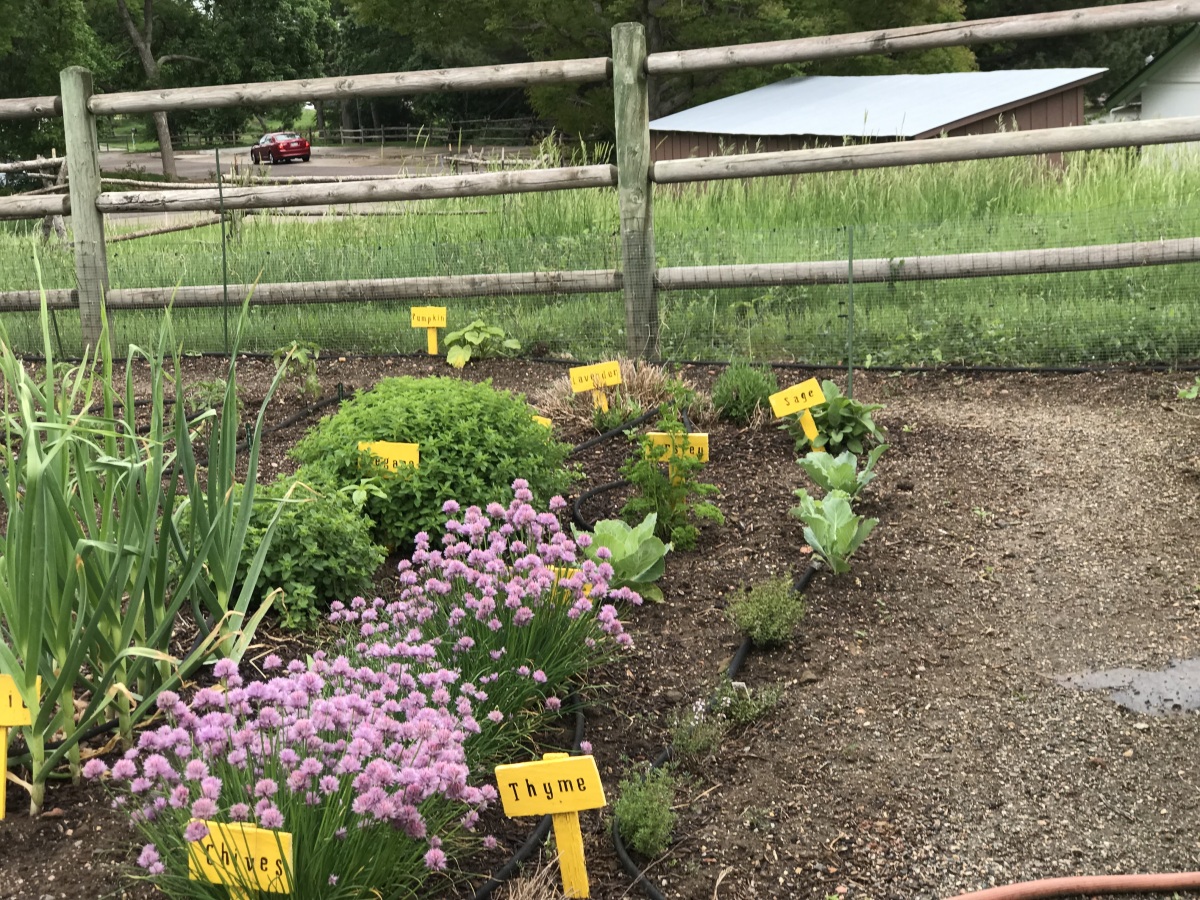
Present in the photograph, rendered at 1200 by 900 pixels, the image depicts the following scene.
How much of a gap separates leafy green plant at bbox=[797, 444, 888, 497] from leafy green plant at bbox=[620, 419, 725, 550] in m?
0.36

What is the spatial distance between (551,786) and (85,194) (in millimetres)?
5307

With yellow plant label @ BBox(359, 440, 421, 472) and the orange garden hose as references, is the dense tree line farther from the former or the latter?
the orange garden hose

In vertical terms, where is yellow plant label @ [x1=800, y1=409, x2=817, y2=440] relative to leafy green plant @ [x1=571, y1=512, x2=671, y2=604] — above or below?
above

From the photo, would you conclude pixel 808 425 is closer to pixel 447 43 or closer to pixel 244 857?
pixel 244 857

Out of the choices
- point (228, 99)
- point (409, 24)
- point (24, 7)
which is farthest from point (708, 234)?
point (24, 7)

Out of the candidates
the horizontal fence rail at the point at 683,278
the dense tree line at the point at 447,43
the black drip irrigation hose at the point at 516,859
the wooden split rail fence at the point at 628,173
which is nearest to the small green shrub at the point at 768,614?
the black drip irrigation hose at the point at 516,859

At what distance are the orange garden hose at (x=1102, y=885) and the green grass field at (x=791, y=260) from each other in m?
3.76

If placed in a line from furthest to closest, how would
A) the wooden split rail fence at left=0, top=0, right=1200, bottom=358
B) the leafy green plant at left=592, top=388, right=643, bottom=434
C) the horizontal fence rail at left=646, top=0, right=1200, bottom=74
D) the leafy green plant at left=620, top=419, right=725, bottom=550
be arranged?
the wooden split rail fence at left=0, top=0, right=1200, bottom=358 → the horizontal fence rail at left=646, top=0, right=1200, bottom=74 → the leafy green plant at left=592, top=388, right=643, bottom=434 → the leafy green plant at left=620, top=419, right=725, bottom=550

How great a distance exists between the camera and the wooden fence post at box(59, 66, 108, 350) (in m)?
6.18

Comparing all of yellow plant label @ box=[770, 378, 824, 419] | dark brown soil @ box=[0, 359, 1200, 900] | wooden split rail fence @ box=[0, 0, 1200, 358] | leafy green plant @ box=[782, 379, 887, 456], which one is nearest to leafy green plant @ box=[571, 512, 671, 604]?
dark brown soil @ box=[0, 359, 1200, 900]

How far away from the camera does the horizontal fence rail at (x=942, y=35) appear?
16.8ft

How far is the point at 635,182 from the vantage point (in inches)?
225

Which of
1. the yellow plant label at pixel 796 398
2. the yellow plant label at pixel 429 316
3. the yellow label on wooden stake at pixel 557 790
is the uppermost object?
the yellow plant label at pixel 429 316

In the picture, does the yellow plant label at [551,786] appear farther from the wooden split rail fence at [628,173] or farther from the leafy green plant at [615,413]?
the wooden split rail fence at [628,173]
